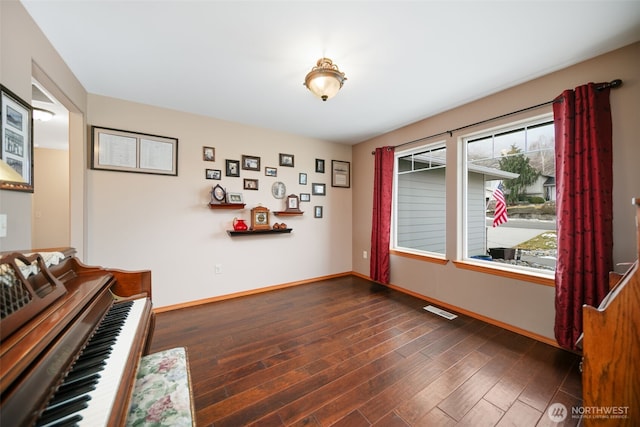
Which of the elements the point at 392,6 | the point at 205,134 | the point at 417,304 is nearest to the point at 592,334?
the point at 417,304

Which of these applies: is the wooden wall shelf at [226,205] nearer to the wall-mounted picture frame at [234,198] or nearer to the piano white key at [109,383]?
the wall-mounted picture frame at [234,198]

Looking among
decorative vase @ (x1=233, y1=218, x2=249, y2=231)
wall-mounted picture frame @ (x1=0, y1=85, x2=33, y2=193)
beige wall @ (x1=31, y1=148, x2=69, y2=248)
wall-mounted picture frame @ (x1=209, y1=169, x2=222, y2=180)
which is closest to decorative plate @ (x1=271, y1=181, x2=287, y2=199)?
decorative vase @ (x1=233, y1=218, x2=249, y2=231)

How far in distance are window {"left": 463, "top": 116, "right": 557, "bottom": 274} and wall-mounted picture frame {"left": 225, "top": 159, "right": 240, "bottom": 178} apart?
3003mm

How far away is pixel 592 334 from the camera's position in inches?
48.7

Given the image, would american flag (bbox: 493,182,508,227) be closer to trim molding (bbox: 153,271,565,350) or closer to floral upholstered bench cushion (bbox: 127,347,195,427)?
trim molding (bbox: 153,271,565,350)

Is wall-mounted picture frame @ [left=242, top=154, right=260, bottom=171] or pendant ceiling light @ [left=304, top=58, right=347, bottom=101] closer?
pendant ceiling light @ [left=304, top=58, right=347, bottom=101]

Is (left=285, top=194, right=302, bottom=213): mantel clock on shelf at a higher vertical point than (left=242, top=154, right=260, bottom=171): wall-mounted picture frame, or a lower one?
lower

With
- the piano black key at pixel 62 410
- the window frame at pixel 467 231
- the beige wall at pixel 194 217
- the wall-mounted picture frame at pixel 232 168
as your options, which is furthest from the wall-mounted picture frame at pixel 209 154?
the window frame at pixel 467 231

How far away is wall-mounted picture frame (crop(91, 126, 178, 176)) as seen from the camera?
2.59m

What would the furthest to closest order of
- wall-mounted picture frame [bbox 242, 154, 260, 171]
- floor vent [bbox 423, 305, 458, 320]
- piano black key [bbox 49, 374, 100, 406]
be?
wall-mounted picture frame [bbox 242, 154, 260, 171]
floor vent [bbox 423, 305, 458, 320]
piano black key [bbox 49, 374, 100, 406]

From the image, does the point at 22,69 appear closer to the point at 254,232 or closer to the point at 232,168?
the point at 232,168

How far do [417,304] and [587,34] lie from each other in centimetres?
293

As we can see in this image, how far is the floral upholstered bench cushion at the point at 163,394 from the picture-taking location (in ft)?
2.84

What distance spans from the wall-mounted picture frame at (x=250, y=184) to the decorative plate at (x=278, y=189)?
273 millimetres
